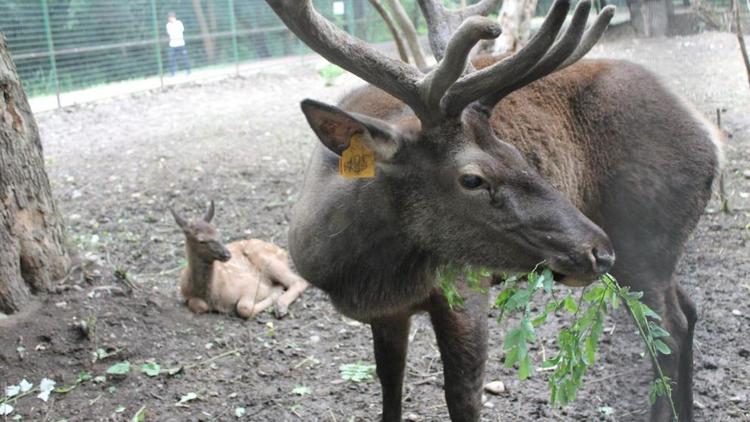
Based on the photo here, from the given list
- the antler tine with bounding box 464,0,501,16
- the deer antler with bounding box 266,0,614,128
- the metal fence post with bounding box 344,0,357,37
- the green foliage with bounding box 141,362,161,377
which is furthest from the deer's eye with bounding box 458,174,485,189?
the metal fence post with bounding box 344,0,357,37

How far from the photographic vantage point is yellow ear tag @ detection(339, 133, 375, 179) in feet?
10.2

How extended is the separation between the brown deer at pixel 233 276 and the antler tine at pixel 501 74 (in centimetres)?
287

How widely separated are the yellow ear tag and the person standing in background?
43.7ft

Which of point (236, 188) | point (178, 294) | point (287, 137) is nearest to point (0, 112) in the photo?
point (178, 294)

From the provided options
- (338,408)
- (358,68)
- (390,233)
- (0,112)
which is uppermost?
(358,68)

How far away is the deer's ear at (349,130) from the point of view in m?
2.99

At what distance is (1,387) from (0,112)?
4.87 ft

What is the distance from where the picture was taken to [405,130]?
3168mm

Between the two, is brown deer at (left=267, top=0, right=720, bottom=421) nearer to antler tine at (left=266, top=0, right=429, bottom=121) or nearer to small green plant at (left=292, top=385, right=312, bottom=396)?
antler tine at (left=266, top=0, right=429, bottom=121)

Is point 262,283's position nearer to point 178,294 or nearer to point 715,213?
point 178,294

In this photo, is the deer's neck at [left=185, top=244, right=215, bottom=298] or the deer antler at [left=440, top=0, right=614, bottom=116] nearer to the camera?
the deer antler at [left=440, top=0, right=614, bottom=116]

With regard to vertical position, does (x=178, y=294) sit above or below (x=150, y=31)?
below

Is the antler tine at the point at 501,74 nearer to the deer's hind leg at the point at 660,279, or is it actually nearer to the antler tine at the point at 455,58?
the antler tine at the point at 455,58

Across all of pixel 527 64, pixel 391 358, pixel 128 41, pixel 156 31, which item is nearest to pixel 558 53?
pixel 527 64
